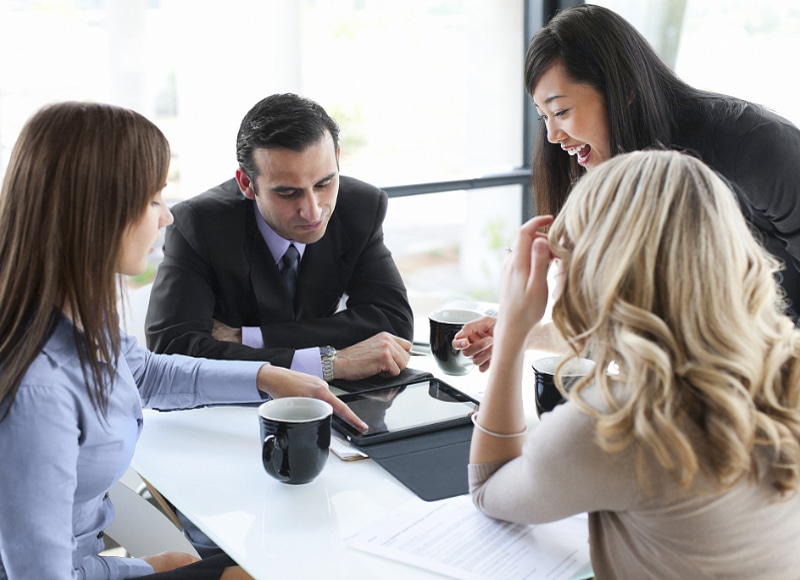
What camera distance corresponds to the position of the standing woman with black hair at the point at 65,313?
3.29ft

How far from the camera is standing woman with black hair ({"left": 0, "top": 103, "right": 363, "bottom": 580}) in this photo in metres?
1.00

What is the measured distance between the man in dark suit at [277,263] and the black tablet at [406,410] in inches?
7.6

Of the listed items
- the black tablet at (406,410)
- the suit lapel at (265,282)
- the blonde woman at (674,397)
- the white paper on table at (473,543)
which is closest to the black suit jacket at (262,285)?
the suit lapel at (265,282)

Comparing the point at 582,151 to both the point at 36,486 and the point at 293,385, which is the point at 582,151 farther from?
the point at 36,486

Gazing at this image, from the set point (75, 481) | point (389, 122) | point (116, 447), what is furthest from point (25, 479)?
point (389, 122)

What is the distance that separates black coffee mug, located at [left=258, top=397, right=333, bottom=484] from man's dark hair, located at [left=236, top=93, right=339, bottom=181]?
0.85 m

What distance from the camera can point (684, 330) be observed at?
87 cm

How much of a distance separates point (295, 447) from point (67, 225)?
16.2 inches

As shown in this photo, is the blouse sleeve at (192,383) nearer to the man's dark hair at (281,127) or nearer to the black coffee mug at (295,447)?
the black coffee mug at (295,447)

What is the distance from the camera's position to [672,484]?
2.85ft

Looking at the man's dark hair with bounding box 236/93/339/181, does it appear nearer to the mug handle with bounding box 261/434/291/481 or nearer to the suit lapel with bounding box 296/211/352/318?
the suit lapel with bounding box 296/211/352/318

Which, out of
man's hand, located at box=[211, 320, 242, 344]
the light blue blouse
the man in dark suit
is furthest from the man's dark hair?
the light blue blouse

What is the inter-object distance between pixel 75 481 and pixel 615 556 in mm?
656

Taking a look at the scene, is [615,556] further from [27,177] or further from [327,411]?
[27,177]
